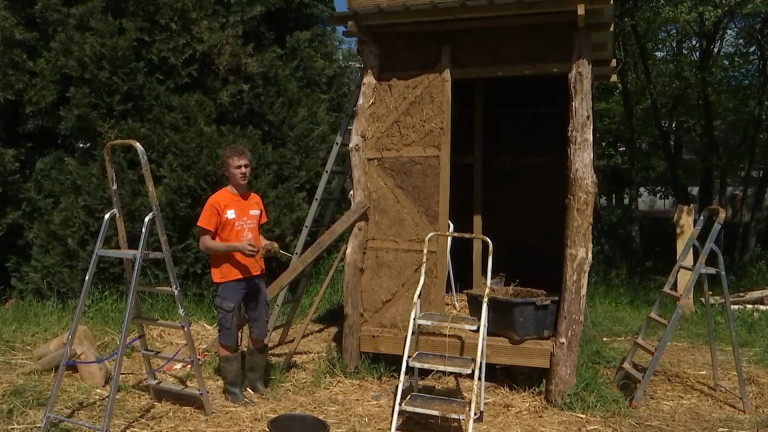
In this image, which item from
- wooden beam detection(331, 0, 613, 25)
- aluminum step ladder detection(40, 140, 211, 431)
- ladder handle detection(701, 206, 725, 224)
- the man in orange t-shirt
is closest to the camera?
aluminum step ladder detection(40, 140, 211, 431)

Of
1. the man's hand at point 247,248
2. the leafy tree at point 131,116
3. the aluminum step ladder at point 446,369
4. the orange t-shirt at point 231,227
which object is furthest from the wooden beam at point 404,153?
the leafy tree at point 131,116

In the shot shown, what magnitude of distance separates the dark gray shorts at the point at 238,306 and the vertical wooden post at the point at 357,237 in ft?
2.84

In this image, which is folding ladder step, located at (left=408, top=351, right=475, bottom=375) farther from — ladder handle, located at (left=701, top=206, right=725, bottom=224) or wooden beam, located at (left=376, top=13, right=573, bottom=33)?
wooden beam, located at (left=376, top=13, right=573, bottom=33)

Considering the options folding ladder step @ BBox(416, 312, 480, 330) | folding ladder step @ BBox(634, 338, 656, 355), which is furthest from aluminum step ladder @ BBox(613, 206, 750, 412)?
folding ladder step @ BBox(416, 312, 480, 330)

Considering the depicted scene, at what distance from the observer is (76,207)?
760 cm

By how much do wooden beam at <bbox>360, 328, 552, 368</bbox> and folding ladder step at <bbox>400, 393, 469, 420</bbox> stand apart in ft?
2.37

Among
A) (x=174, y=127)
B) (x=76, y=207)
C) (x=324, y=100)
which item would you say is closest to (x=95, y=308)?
(x=76, y=207)

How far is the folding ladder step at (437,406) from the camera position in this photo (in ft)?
14.8

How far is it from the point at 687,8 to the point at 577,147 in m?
6.76

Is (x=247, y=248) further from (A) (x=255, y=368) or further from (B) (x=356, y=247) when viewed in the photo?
(B) (x=356, y=247)

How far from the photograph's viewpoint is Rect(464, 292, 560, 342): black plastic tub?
17.6 feet

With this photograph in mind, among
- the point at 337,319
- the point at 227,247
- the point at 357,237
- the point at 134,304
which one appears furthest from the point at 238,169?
the point at 337,319

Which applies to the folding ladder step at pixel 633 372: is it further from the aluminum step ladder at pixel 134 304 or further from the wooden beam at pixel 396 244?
the aluminum step ladder at pixel 134 304

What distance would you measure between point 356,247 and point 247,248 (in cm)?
136
